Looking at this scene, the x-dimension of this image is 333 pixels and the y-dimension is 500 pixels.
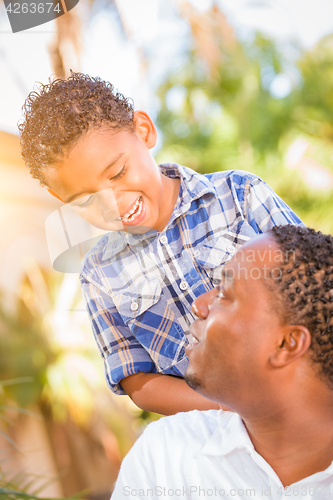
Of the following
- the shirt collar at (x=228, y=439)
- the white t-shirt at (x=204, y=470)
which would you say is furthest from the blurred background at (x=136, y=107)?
the shirt collar at (x=228, y=439)

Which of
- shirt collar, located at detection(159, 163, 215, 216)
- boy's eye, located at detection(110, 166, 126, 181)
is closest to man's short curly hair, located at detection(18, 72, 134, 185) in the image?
boy's eye, located at detection(110, 166, 126, 181)

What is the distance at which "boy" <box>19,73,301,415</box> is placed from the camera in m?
1.09

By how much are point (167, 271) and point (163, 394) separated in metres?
0.35

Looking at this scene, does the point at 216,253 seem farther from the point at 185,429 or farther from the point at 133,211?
the point at 185,429

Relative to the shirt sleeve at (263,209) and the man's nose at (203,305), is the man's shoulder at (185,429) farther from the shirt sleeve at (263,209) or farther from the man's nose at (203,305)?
the shirt sleeve at (263,209)

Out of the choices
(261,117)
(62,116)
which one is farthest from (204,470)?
(261,117)

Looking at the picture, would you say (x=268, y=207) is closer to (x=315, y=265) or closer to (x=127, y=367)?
(x=315, y=265)

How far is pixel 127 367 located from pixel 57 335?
3.86 metres

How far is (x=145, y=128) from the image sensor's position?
4.06ft

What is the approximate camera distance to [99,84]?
120cm

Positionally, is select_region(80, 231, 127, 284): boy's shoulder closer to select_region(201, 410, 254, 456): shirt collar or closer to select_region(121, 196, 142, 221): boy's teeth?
select_region(121, 196, 142, 221): boy's teeth

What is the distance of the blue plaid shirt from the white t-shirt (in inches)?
12.9

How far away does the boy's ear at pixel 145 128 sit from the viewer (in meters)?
1.22

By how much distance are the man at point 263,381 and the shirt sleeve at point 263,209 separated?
0.26 m
